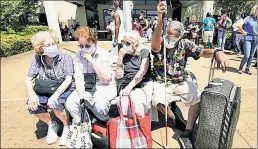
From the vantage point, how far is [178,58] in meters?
2.76

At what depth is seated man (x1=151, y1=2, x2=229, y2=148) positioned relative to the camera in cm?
260

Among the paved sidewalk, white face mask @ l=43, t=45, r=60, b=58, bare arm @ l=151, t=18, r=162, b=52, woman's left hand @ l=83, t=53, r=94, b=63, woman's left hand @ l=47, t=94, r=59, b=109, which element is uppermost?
bare arm @ l=151, t=18, r=162, b=52

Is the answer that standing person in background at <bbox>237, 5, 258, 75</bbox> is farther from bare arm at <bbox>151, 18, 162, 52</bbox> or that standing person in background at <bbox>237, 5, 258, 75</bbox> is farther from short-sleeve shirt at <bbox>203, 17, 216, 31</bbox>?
short-sleeve shirt at <bbox>203, 17, 216, 31</bbox>

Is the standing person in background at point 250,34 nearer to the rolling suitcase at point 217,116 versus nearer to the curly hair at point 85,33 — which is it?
the rolling suitcase at point 217,116

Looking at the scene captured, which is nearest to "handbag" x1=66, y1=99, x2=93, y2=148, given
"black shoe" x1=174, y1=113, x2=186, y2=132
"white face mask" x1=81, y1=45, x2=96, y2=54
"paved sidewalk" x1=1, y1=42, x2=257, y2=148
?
"paved sidewalk" x1=1, y1=42, x2=257, y2=148

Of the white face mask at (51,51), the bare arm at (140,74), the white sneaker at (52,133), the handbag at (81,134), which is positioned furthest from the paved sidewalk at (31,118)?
the white face mask at (51,51)

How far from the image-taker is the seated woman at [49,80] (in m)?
2.66

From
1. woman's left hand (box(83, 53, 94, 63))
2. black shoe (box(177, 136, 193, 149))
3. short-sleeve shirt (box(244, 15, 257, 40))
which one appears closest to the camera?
black shoe (box(177, 136, 193, 149))

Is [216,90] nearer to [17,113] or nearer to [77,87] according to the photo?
[77,87]

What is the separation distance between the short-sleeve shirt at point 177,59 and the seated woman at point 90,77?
69cm

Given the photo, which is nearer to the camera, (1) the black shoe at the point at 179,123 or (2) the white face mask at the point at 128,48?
(2) the white face mask at the point at 128,48

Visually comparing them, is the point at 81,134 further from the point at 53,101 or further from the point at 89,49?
the point at 89,49

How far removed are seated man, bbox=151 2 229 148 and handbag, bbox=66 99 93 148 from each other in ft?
2.81

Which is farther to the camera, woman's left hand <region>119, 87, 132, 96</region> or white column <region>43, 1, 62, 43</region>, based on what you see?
white column <region>43, 1, 62, 43</region>
